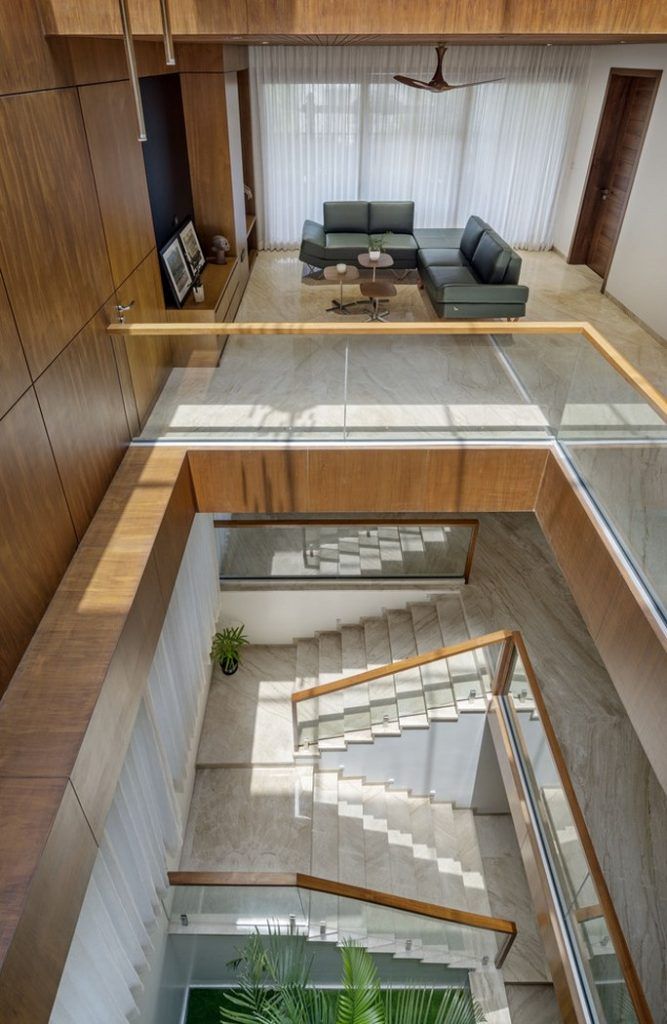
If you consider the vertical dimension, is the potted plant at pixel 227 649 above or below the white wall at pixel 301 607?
below

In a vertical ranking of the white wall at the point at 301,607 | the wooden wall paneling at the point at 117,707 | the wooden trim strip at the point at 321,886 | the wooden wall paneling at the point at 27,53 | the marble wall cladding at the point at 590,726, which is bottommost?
the white wall at the point at 301,607

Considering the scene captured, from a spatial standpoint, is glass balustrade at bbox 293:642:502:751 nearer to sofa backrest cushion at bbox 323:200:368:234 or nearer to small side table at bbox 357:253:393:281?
small side table at bbox 357:253:393:281

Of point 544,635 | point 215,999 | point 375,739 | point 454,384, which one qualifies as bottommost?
point 215,999

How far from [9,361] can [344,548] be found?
482 cm

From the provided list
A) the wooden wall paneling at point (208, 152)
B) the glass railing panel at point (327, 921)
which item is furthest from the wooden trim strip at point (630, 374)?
the wooden wall paneling at point (208, 152)

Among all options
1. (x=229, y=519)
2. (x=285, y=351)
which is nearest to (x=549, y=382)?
(x=285, y=351)

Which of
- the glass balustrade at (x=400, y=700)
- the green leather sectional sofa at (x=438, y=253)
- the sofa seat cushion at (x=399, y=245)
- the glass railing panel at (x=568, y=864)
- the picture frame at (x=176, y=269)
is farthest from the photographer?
the sofa seat cushion at (x=399, y=245)

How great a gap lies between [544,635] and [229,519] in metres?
3.40

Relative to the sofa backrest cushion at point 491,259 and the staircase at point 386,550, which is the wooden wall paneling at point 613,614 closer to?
the staircase at point 386,550

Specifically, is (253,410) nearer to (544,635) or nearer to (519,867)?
(544,635)

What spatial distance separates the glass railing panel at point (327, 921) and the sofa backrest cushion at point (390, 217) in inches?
348

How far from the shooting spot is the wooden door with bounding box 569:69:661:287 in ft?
27.1

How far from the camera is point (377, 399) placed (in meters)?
4.65

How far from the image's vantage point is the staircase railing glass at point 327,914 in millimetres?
4418
